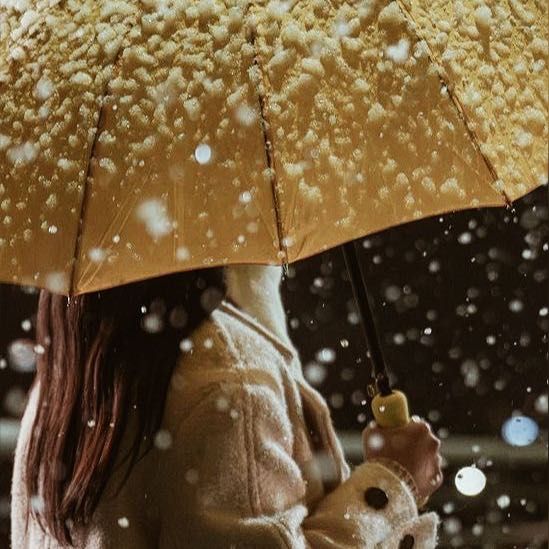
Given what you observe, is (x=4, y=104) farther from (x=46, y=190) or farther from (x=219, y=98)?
(x=219, y=98)

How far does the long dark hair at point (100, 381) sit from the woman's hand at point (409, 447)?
0.28 metres

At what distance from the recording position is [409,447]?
55.7 inches

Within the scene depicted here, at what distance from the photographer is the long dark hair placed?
1.34 m

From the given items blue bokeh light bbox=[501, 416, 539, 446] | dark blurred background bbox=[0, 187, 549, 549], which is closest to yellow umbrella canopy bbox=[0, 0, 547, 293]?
dark blurred background bbox=[0, 187, 549, 549]

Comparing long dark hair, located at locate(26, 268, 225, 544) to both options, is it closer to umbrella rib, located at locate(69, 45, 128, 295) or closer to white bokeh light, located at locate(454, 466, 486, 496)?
umbrella rib, located at locate(69, 45, 128, 295)

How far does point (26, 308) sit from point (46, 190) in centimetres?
130

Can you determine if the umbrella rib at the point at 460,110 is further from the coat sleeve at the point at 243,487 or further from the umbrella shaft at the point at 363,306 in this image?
the coat sleeve at the point at 243,487

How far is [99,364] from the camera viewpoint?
54.9 inches

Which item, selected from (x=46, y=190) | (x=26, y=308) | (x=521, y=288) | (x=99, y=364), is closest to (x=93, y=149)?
(x=46, y=190)

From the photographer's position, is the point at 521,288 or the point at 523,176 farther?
the point at 521,288

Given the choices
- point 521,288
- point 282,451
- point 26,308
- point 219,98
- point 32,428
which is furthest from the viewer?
point 521,288

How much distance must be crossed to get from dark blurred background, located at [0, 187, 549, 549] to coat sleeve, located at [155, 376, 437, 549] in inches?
47.2

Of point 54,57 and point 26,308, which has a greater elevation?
point 54,57

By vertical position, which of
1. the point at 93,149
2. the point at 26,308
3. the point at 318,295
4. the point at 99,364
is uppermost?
the point at 93,149
